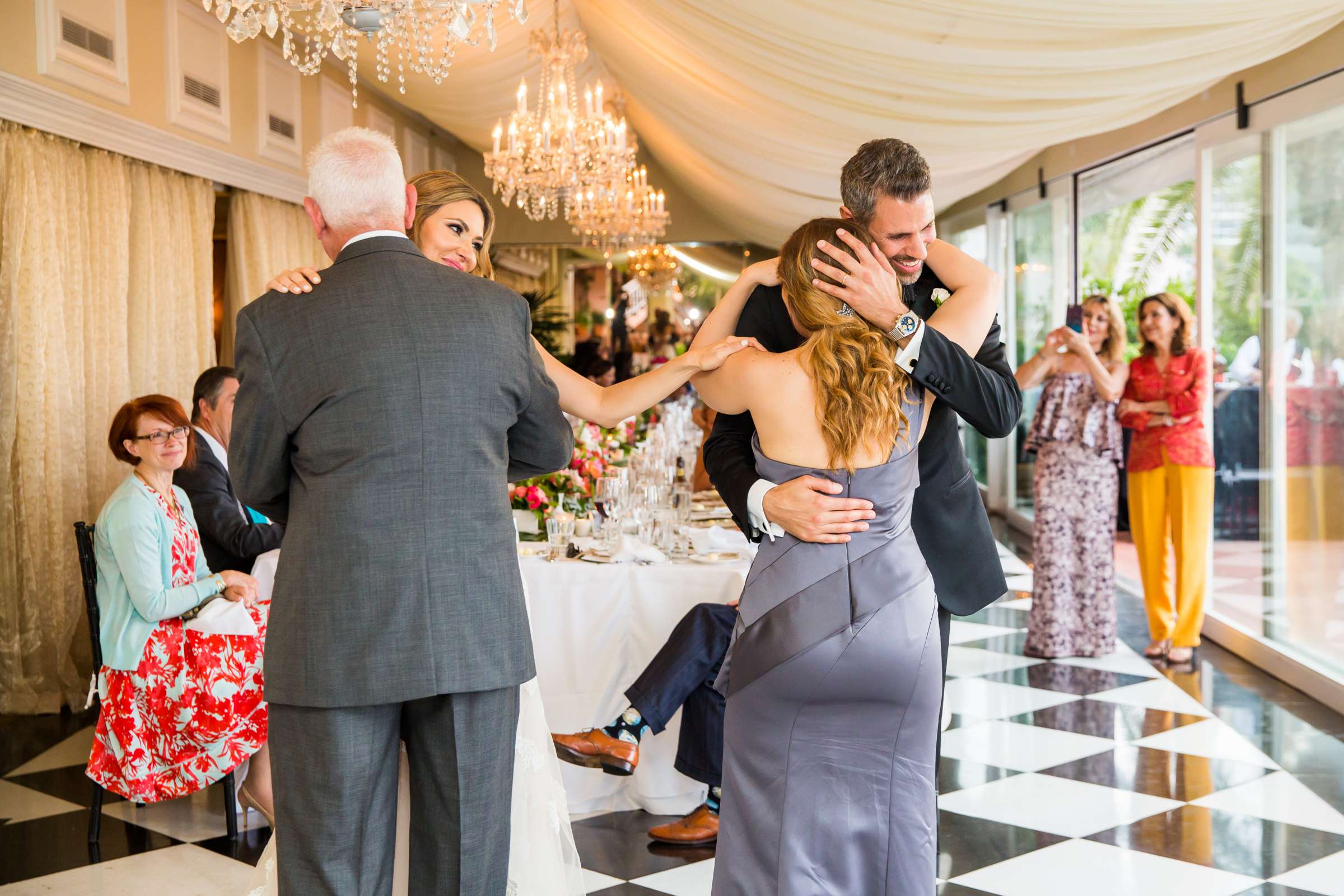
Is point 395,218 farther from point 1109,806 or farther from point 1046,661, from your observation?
point 1046,661

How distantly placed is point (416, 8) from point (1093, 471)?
3940 mm

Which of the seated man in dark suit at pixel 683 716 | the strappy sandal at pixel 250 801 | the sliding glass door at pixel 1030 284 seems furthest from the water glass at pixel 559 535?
the sliding glass door at pixel 1030 284

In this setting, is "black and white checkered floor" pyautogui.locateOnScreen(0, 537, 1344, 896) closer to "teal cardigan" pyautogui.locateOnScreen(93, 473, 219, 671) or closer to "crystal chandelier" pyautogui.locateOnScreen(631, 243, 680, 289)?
"teal cardigan" pyautogui.locateOnScreen(93, 473, 219, 671)

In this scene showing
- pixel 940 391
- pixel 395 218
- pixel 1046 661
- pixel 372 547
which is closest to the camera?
pixel 372 547

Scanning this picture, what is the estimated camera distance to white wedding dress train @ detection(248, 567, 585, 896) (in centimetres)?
224

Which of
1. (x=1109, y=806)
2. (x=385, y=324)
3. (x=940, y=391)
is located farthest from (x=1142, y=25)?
(x=385, y=324)

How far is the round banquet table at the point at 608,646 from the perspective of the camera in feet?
11.9

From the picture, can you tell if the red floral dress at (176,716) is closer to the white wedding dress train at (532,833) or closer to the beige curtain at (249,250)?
the white wedding dress train at (532,833)

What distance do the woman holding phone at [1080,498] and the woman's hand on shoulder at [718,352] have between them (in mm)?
3706

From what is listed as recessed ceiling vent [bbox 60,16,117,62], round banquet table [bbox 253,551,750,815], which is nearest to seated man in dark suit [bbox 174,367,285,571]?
round banquet table [bbox 253,551,750,815]

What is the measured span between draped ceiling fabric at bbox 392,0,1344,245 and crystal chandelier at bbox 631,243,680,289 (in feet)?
19.5

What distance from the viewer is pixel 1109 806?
3.68 meters

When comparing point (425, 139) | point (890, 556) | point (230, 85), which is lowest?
point (890, 556)

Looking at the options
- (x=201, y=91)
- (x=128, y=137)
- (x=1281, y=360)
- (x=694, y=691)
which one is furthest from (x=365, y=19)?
(x=1281, y=360)
